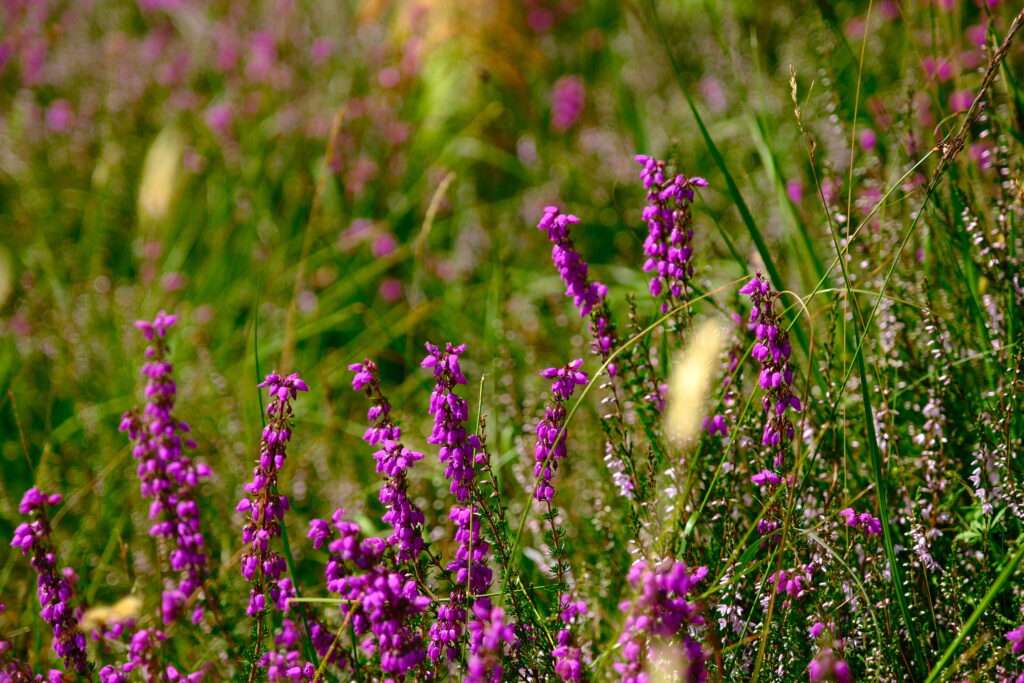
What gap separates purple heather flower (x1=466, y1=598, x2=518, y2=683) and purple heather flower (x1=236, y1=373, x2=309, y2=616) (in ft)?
1.72

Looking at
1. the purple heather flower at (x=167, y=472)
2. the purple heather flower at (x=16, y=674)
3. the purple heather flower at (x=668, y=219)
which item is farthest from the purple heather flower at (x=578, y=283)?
the purple heather flower at (x=16, y=674)

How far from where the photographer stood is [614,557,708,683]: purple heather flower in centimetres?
152

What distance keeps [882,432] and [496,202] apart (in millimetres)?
3525

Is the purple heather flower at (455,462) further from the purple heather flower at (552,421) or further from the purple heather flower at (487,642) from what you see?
the purple heather flower at (552,421)

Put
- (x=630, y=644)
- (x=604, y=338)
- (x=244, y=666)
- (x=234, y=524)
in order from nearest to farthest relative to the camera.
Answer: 1. (x=630, y=644)
2. (x=244, y=666)
3. (x=604, y=338)
4. (x=234, y=524)

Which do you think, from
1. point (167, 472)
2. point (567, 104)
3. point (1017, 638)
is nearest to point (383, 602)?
point (167, 472)

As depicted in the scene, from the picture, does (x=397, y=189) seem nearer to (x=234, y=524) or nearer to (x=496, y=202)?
(x=496, y=202)

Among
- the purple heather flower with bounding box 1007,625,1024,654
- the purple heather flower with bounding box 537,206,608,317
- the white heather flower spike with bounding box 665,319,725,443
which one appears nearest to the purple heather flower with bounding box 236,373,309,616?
the purple heather flower with bounding box 537,206,608,317

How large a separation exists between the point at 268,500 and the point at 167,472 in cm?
50

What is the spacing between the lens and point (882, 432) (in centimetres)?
240

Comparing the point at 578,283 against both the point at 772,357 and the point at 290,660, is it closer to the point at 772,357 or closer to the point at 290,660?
the point at 772,357

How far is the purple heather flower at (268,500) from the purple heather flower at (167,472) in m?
0.34

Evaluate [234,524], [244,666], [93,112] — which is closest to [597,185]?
[234,524]

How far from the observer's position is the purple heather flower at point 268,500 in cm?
207
